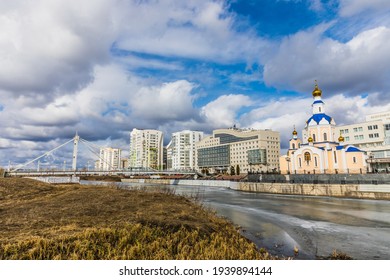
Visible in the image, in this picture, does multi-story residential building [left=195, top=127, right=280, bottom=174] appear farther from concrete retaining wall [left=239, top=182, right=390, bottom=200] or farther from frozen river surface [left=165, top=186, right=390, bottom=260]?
frozen river surface [left=165, top=186, right=390, bottom=260]

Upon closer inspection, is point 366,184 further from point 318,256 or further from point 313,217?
point 318,256

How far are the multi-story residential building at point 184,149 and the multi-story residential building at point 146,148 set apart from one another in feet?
83.8

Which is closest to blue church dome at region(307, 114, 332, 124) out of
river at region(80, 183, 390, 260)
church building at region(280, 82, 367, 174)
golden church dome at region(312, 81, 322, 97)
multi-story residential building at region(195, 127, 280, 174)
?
church building at region(280, 82, 367, 174)

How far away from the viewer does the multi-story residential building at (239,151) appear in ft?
368

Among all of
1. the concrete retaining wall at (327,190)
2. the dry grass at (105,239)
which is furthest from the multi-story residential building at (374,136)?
the dry grass at (105,239)

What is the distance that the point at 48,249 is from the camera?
5.90 m

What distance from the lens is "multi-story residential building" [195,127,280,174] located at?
112 meters

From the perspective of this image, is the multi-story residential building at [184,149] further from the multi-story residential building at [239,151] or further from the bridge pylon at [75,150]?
the bridge pylon at [75,150]

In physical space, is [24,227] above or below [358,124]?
below

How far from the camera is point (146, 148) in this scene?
577 feet

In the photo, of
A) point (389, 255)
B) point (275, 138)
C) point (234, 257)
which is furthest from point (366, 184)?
point (275, 138)

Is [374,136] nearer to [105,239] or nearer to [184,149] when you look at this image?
[105,239]
